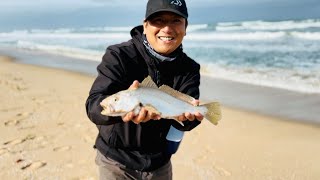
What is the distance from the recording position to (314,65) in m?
15.1

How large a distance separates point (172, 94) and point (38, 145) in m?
4.54

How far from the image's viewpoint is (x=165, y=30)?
3.04m

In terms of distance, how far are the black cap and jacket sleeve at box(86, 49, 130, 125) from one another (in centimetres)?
42

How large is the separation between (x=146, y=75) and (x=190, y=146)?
3.71 metres

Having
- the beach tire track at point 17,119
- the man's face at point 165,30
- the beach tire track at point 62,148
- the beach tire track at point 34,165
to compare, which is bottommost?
the beach tire track at point 17,119

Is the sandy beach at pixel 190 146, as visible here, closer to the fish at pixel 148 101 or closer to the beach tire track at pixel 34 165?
the beach tire track at pixel 34 165

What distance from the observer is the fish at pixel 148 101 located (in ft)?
7.72

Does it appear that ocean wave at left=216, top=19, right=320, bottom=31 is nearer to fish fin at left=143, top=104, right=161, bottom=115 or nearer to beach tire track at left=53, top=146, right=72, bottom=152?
beach tire track at left=53, top=146, right=72, bottom=152

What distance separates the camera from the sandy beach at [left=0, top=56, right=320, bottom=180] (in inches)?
223

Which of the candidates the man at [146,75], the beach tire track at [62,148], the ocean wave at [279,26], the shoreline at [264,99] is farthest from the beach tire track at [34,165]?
the ocean wave at [279,26]

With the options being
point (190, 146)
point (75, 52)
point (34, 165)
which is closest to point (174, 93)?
point (34, 165)

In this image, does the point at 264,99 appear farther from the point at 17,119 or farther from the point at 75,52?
the point at 75,52

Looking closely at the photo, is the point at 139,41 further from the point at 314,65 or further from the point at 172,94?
the point at 314,65

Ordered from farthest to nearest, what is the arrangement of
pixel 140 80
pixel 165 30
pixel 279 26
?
1. pixel 279 26
2. pixel 140 80
3. pixel 165 30
